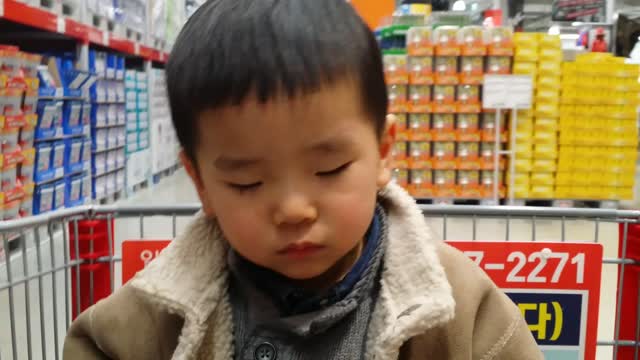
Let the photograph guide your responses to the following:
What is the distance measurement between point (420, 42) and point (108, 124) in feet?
8.23

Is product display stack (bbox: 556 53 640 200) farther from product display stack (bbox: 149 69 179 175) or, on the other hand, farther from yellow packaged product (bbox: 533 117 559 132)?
product display stack (bbox: 149 69 179 175)

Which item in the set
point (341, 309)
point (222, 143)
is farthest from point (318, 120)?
point (341, 309)

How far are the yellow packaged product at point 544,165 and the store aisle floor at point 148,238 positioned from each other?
746 mm

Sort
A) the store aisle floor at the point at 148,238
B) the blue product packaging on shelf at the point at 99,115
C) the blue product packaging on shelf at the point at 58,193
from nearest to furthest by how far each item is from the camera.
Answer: the store aisle floor at the point at 148,238
the blue product packaging on shelf at the point at 58,193
the blue product packaging on shelf at the point at 99,115

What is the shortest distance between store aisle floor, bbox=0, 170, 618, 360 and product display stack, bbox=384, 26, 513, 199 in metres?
0.90

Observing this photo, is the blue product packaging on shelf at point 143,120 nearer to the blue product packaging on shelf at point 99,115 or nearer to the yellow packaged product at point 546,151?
the blue product packaging on shelf at point 99,115

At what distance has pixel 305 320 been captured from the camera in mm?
877

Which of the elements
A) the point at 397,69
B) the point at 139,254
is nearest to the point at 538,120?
the point at 397,69

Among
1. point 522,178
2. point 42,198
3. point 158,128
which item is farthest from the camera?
point 158,128

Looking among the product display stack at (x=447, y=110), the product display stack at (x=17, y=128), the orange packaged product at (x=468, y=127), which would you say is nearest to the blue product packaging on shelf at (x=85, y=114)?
the product display stack at (x=17, y=128)

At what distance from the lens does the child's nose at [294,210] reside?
77 cm

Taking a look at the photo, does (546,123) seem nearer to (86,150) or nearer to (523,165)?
(523,165)

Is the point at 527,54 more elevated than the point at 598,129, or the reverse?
the point at 527,54

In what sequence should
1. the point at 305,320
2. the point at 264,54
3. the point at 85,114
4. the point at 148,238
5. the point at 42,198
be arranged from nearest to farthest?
the point at 264,54, the point at 305,320, the point at 148,238, the point at 42,198, the point at 85,114
